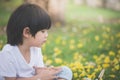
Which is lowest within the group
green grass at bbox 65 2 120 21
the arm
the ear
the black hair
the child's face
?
the arm

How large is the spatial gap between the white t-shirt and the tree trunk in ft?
12.5

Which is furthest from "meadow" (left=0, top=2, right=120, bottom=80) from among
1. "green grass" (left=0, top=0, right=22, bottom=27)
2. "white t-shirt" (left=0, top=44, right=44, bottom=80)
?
"white t-shirt" (left=0, top=44, right=44, bottom=80)

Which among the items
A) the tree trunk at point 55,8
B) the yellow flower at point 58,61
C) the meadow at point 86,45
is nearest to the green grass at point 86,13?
the meadow at point 86,45

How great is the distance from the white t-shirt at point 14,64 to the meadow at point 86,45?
2.44 ft

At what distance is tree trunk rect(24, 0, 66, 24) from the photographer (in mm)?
7512

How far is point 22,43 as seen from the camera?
3.68 meters

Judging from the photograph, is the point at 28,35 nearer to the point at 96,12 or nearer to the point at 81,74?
the point at 81,74

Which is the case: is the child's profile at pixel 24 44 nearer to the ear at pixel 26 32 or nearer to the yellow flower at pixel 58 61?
the ear at pixel 26 32

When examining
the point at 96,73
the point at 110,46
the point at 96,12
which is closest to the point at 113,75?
the point at 96,73

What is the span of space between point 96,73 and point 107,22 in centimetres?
377

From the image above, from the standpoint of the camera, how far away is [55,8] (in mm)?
7734

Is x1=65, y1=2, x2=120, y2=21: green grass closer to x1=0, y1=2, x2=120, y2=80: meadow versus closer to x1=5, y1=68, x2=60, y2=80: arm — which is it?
x1=0, y1=2, x2=120, y2=80: meadow

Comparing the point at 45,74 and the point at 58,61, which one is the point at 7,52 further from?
the point at 58,61

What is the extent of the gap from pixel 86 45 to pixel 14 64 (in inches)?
108
